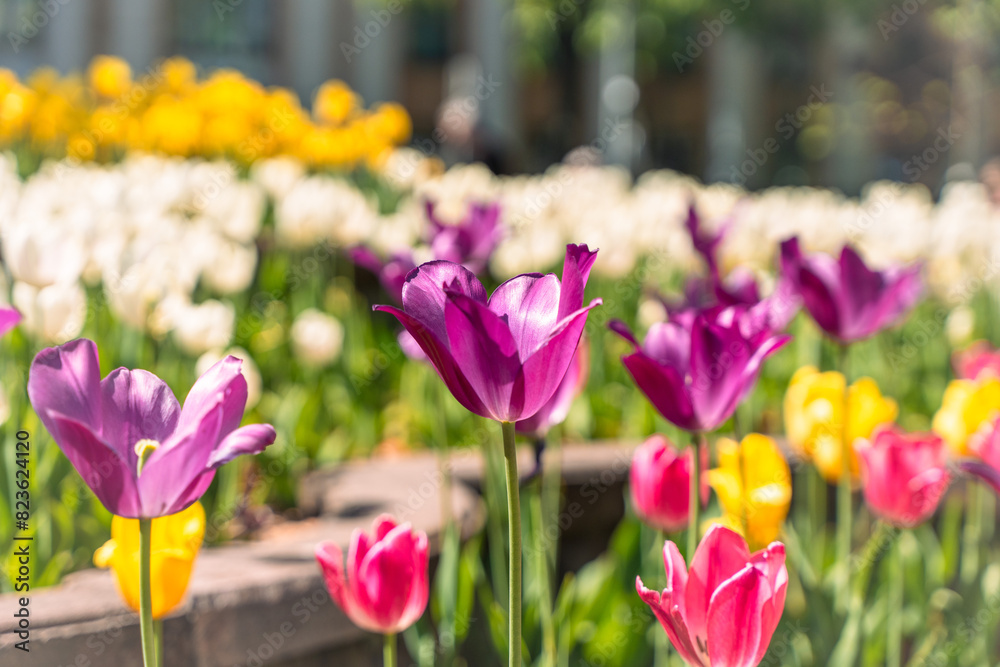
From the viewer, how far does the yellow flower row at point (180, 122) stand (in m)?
4.33

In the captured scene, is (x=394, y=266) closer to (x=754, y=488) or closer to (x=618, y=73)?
(x=754, y=488)

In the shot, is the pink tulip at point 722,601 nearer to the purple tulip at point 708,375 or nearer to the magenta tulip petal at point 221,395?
the purple tulip at point 708,375

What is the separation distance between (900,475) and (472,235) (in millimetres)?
788

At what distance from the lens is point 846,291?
1.33 metres

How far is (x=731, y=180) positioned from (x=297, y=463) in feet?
54.9

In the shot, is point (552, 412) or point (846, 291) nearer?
point (552, 412)

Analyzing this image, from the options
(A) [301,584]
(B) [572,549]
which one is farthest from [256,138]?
(A) [301,584]

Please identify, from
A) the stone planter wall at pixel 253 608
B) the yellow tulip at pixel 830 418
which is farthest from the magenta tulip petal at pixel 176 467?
the yellow tulip at pixel 830 418

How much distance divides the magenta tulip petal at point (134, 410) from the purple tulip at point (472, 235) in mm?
820

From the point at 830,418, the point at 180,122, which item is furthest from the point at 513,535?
the point at 180,122

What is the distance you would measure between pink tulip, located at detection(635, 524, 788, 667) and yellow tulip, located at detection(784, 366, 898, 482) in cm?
78

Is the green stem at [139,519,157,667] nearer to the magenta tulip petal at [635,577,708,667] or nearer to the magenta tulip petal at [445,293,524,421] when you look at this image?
the magenta tulip petal at [445,293,524,421]

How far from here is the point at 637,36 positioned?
1614cm

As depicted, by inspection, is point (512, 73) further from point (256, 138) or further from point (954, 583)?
point (954, 583)
